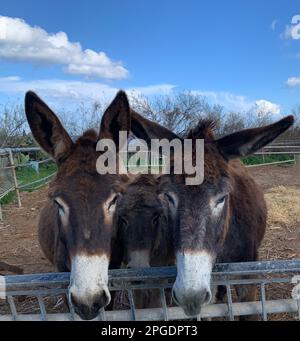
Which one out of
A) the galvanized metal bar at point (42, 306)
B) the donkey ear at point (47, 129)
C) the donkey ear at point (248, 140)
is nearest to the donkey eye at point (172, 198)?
the donkey ear at point (248, 140)

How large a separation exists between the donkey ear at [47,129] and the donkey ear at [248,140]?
113 centimetres

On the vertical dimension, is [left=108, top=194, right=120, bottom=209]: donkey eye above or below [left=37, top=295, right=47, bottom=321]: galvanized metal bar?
above

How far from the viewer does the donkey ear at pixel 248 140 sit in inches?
107

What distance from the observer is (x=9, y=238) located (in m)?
7.82

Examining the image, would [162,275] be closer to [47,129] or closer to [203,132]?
[203,132]

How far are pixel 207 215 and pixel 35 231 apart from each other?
Answer: 6518 mm

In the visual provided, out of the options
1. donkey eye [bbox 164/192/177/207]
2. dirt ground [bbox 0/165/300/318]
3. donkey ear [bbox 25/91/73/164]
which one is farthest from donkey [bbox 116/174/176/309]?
dirt ground [bbox 0/165/300/318]

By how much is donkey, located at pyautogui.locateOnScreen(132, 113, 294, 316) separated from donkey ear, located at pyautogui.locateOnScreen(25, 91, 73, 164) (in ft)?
2.02

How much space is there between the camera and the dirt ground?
20.2ft

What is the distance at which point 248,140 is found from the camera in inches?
110

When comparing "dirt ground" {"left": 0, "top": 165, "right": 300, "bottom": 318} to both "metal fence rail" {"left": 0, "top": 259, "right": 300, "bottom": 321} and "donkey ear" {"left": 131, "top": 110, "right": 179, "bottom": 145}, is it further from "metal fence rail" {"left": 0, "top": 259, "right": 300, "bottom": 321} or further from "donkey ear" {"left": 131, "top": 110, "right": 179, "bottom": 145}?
"metal fence rail" {"left": 0, "top": 259, "right": 300, "bottom": 321}

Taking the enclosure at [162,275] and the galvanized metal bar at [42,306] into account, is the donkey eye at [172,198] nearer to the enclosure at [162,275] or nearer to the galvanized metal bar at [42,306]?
the enclosure at [162,275]

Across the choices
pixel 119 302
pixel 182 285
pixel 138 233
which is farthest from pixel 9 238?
pixel 182 285
